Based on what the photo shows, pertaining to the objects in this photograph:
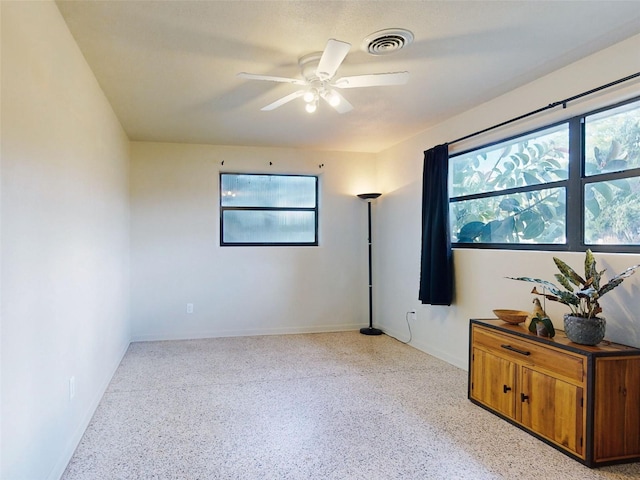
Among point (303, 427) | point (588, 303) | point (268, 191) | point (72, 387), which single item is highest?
point (268, 191)

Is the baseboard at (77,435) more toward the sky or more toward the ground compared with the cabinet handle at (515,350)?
more toward the ground

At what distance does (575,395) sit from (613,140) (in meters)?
1.62

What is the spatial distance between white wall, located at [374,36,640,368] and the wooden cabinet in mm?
349

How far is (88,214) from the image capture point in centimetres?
275

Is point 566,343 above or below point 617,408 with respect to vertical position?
above

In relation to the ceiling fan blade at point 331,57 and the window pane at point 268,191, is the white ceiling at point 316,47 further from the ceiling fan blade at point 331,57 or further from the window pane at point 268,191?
the window pane at point 268,191

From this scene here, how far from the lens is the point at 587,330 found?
2295 mm

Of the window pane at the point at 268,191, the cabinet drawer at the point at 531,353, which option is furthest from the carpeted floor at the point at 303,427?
the window pane at the point at 268,191

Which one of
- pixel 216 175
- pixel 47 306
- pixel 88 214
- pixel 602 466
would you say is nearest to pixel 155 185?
pixel 216 175

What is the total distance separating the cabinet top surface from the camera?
2.20 meters

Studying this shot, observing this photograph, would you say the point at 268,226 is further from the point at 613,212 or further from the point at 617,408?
the point at 617,408

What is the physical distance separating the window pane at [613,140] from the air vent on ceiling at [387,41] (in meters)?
1.40

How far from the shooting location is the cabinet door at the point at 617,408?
7.07ft

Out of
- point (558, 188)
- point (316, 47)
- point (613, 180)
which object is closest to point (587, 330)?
point (613, 180)
